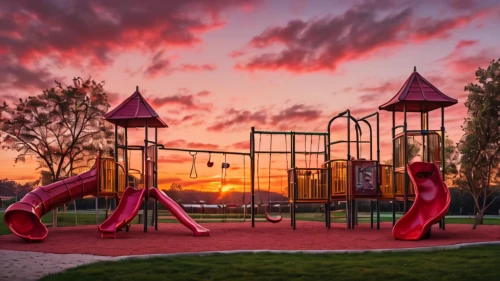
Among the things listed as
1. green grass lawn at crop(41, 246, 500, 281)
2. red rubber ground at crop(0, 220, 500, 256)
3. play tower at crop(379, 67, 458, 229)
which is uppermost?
play tower at crop(379, 67, 458, 229)

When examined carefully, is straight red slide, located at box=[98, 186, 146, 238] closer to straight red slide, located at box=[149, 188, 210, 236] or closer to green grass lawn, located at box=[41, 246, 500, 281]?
straight red slide, located at box=[149, 188, 210, 236]

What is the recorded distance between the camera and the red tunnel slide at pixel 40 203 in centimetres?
1800

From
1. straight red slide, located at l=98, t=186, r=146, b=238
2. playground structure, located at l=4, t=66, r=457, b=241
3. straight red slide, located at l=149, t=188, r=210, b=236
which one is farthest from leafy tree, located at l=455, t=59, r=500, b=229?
straight red slide, located at l=98, t=186, r=146, b=238

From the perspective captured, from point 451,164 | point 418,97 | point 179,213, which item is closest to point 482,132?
point 451,164

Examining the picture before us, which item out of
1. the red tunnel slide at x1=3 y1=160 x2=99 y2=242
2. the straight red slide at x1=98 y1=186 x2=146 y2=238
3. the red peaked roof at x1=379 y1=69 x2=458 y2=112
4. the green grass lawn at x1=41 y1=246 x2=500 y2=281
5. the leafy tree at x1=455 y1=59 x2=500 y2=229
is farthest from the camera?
the leafy tree at x1=455 y1=59 x2=500 y2=229

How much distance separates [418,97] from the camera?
66.1 feet

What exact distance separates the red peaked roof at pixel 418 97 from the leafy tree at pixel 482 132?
282 inches

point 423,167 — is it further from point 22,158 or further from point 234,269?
point 22,158

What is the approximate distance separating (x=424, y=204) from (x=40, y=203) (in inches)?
492

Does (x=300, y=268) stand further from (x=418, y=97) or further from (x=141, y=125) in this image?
(x=141, y=125)

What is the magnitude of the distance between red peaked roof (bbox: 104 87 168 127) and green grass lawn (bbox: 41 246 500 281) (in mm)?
9715

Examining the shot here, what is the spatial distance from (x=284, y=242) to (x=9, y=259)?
281 inches

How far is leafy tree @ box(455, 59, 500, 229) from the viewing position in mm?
26812

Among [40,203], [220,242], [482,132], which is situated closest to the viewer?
[220,242]
